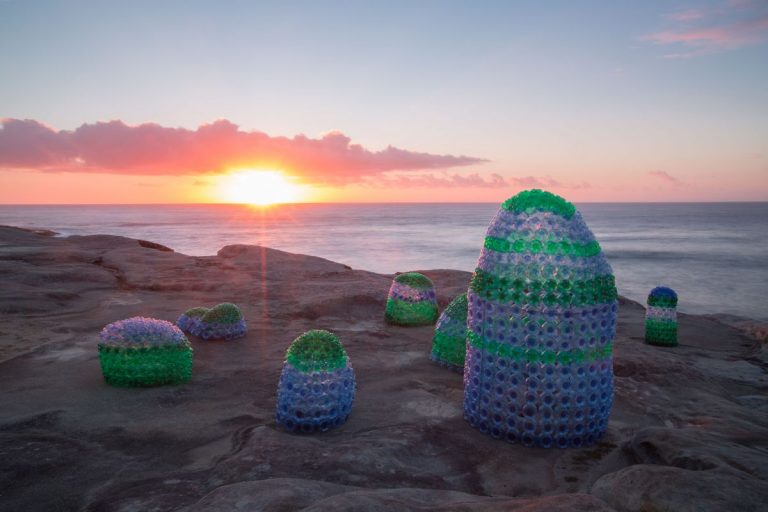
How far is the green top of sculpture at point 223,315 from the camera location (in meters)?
9.05

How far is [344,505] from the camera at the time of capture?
2775 mm

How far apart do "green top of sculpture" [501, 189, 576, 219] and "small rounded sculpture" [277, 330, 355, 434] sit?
2549 millimetres

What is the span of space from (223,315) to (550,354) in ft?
21.4

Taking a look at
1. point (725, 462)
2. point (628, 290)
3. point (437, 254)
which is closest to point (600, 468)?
point (725, 462)

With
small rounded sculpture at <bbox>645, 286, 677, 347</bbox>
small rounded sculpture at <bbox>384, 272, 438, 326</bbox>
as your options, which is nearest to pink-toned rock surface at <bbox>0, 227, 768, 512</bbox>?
small rounded sculpture at <bbox>384, 272, 438, 326</bbox>

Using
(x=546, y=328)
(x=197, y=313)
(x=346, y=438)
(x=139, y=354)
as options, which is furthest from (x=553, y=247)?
(x=197, y=313)

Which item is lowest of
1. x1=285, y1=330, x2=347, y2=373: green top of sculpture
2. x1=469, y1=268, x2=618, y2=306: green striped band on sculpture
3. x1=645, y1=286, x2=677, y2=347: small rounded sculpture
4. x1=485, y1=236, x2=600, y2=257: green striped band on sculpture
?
x1=645, y1=286, x2=677, y2=347: small rounded sculpture

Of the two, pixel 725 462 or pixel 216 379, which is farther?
pixel 216 379

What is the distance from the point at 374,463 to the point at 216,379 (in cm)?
359

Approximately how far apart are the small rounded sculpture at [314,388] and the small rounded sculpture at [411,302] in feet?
17.2

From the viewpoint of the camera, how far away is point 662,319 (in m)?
10.6

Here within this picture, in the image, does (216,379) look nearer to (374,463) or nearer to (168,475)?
(168,475)

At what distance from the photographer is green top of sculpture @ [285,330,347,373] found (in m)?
5.22

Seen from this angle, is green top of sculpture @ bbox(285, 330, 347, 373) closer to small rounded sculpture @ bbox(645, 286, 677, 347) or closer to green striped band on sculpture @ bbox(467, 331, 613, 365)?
green striped band on sculpture @ bbox(467, 331, 613, 365)
